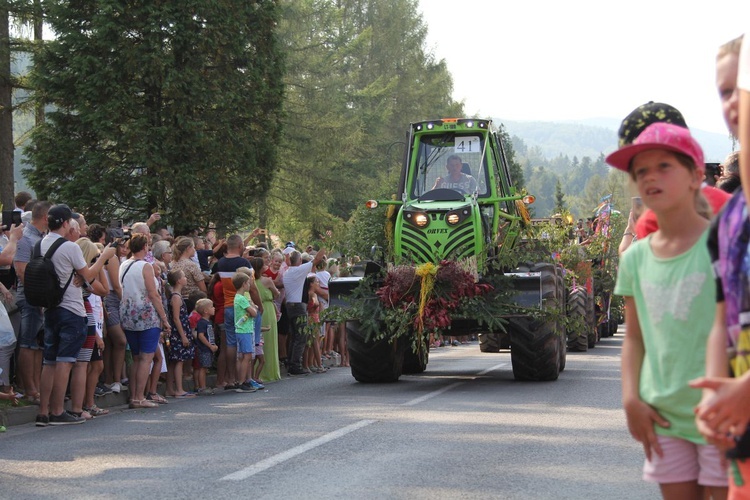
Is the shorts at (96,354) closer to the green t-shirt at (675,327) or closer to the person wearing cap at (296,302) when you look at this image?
the person wearing cap at (296,302)

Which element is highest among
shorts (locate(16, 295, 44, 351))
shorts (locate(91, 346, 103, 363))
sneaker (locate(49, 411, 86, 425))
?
shorts (locate(16, 295, 44, 351))

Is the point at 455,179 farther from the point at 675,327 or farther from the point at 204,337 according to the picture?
the point at 675,327

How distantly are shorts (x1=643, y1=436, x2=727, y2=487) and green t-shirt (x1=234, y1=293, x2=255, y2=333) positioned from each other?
1207 cm

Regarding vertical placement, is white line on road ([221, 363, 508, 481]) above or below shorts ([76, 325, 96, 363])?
below

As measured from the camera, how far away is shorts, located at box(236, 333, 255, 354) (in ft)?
51.7

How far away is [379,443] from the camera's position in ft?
31.7

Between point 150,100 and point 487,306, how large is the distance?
15.6 meters

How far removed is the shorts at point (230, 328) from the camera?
1591 cm

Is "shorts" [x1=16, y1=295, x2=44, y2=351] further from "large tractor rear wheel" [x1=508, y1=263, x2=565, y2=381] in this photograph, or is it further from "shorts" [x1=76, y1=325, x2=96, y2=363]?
"large tractor rear wheel" [x1=508, y1=263, x2=565, y2=381]

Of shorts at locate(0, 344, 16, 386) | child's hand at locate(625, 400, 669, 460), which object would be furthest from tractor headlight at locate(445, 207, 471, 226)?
child's hand at locate(625, 400, 669, 460)

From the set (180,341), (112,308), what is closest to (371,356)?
(180,341)

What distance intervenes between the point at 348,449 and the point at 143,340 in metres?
5.15

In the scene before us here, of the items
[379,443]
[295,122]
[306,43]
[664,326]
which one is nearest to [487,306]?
[379,443]

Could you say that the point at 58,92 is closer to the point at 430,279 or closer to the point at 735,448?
the point at 430,279
